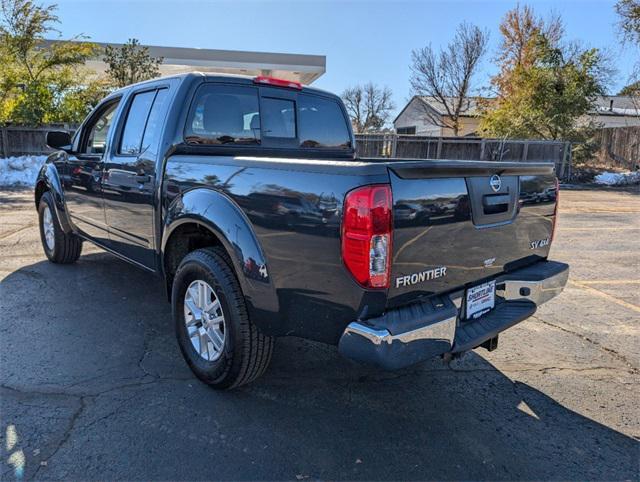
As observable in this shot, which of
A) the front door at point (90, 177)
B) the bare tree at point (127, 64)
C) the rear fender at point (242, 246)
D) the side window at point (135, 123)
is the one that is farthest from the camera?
the bare tree at point (127, 64)

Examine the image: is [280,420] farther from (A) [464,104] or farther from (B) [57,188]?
(A) [464,104]

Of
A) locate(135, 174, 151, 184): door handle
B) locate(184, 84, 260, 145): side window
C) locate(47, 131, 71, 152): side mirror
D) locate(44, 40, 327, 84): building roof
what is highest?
locate(44, 40, 327, 84): building roof

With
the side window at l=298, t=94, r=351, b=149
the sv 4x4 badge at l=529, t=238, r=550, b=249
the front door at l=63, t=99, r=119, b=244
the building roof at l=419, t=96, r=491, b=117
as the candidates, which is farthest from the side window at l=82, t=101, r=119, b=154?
the building roof at l=419, t=96, r=491, b=117

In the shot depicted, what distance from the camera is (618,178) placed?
21125 mm

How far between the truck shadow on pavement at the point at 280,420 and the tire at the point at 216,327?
0.18 metres

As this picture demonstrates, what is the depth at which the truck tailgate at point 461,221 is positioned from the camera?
91.7 inches

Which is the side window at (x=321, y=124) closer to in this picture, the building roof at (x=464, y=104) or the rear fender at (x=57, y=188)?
the rear fender at (x=57, y=188)

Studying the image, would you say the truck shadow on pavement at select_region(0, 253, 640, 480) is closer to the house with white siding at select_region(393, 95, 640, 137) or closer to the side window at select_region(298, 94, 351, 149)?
the side window at select_region(298, 94, 351, 149)

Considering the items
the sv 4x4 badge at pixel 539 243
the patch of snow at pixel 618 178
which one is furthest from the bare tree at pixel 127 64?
the patch of snow at pixel 618 178

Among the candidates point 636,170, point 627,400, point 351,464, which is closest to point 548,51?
point 636,170

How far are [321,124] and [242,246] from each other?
7.32ft

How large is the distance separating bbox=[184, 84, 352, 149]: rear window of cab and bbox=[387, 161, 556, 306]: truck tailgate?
71.8 inches

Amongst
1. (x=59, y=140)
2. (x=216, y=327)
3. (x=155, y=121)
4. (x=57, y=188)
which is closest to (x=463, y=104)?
(x=59, y=140)

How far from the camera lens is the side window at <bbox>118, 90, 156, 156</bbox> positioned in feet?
12.9
